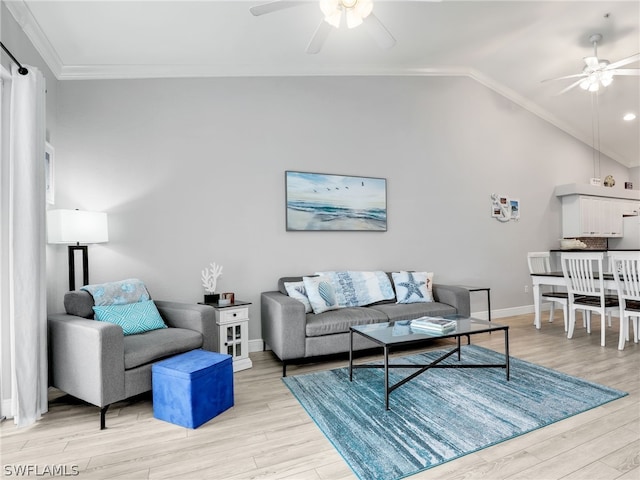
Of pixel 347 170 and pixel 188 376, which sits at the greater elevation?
pixel 347 170

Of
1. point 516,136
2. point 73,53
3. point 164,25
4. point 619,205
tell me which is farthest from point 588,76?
point 73,53

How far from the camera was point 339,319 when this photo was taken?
3336mm

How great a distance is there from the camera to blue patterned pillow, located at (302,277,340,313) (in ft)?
11.6

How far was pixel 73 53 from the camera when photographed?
3.19 meters

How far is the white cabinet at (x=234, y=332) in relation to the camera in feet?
10.5

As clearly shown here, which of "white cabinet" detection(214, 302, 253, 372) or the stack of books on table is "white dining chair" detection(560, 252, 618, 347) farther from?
"white cabinet" detection(214, 302, 253, 372)

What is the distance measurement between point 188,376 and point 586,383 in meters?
2.97

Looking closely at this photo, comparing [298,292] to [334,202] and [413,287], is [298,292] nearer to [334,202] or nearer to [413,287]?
[334,202]

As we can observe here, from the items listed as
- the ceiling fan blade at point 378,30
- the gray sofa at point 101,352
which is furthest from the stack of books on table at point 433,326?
the ceiling fan blade at point 378,30

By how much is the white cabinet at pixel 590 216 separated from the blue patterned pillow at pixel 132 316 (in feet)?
21.1

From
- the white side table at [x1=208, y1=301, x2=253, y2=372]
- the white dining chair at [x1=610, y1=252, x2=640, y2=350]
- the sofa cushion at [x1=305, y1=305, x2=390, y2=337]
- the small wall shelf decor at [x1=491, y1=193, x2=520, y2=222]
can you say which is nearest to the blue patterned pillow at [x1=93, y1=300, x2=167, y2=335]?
the white side table at [x1=208, y1=301, x2=253, y2=372]

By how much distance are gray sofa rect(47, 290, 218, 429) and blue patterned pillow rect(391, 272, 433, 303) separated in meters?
2.24

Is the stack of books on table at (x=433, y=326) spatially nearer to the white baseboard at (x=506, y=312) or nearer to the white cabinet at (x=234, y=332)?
the white cabinet at (x=234, y=332)

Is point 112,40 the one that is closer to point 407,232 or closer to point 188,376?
point 188,376
